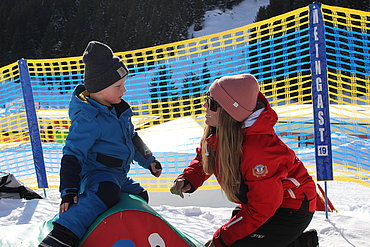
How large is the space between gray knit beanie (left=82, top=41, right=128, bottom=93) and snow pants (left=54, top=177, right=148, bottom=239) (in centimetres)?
61

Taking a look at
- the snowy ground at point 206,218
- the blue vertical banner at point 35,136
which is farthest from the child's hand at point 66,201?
the blue vertical banner at point 35,136

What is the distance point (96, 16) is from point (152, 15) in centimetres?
929

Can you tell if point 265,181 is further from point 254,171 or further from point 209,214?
point 209,214

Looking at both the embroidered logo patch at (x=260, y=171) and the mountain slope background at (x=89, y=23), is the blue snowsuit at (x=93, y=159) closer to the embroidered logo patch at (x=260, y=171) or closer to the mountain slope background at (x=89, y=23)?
the embroidered logo patch at (x=260, y=171)

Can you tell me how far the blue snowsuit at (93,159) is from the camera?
2045 mm

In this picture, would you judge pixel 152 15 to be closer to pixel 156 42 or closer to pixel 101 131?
pixel 156 42

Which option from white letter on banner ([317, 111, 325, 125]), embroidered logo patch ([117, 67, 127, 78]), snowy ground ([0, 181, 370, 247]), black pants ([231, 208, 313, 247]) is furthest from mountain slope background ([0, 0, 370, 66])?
black pants ([231, 208, 313, 247])

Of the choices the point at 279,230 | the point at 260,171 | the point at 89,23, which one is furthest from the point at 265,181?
the point at 89,23

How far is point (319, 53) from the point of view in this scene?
3.48m

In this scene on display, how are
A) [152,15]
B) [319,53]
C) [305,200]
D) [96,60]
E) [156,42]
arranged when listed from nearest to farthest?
[305,200], [96,60], [319,53], [156,42], [152,15]

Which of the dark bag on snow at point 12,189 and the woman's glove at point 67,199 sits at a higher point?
the woman's glove at point 67,199

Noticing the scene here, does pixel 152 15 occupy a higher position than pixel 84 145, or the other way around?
pixel 84 145

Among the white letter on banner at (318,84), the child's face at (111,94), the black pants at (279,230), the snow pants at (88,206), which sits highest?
the child's face at (111,94)

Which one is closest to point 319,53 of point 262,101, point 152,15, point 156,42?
point 262,101
